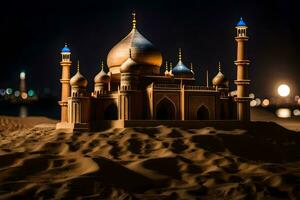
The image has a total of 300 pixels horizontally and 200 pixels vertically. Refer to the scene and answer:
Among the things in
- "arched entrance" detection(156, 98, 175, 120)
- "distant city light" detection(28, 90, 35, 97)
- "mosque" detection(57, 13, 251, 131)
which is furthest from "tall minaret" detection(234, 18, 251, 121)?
"distant city light" detection(28, 90, 35, 97)

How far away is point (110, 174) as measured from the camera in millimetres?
16109

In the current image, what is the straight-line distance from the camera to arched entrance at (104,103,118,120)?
26.7 metres

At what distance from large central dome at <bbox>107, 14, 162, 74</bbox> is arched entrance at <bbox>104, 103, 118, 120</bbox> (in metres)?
3.47

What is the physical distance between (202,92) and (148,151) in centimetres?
763

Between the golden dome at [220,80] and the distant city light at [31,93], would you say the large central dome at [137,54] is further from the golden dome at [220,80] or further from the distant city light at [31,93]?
the distant city light at [31,93]

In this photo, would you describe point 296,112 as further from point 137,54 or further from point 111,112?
point 111,112

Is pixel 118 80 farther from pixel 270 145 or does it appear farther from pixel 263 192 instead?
pixel 263 192

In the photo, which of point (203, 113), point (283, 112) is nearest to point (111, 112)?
point (203, 113)

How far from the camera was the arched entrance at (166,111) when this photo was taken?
26906 millimetres

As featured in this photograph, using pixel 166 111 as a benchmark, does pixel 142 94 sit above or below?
above

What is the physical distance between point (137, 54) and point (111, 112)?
437 centimetres

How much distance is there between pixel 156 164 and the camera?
60.3ft

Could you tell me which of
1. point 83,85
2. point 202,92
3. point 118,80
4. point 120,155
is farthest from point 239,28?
point 120,155

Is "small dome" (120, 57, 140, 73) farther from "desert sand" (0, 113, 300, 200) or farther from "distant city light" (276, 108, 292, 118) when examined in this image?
"distant city light" (276, 108, 292, 118)
